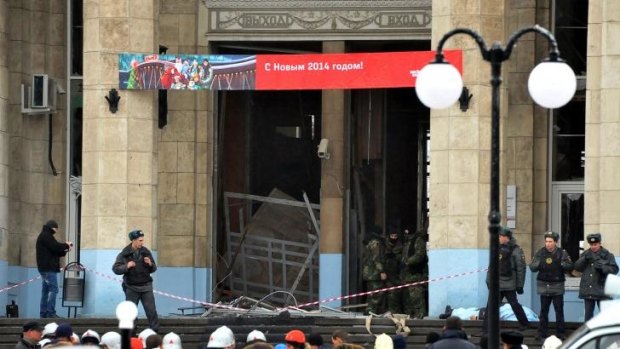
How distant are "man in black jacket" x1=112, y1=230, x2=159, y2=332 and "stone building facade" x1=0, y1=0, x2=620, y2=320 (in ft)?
7.84

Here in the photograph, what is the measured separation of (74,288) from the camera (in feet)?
112

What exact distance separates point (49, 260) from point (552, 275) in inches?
321

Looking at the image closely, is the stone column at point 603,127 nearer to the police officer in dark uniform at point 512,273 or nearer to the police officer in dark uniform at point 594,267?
the police officer in dark uniform at point 594,267

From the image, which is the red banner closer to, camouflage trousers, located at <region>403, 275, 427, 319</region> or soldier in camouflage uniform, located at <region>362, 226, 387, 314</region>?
soldier in camouflage uniform, located at <region>362, 226, 387, 314</region>

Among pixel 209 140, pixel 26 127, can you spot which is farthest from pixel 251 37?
pixel 26 127

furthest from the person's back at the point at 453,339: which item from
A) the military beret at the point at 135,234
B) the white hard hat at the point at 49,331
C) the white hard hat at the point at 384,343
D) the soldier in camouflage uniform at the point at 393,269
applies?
the soldier in camouflage uniform at the point at 393,269

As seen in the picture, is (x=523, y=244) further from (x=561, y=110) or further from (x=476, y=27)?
(x=476, y=27)

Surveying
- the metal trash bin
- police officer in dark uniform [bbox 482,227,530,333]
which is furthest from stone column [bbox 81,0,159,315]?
police officer in dark uniform [bbox 482,227,530,333]

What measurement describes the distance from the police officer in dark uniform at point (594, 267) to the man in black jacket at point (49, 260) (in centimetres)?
823

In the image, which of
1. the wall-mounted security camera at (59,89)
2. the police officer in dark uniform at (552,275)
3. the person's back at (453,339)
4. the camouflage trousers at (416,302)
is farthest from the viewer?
the wall-mounted security camera at (59,89)

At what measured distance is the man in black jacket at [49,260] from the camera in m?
32.0

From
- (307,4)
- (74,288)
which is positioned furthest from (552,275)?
(74,288)

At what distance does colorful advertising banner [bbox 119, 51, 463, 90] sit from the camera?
32.4m

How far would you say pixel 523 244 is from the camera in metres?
34.4
